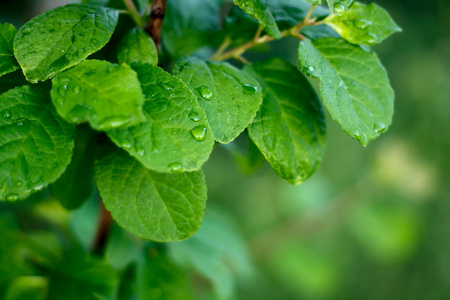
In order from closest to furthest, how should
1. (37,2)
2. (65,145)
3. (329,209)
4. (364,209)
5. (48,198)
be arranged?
1. (65,145)
2. (48,198)
3. (37,2)
4. (364,209)
5. (329,209)

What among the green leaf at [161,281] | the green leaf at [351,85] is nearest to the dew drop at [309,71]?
the green leaf at [351,85]

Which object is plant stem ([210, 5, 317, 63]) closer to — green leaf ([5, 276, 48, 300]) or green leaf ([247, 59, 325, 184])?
green leaf ([247, 59, 325, 184])

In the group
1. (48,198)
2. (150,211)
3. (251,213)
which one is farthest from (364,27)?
(251,213)

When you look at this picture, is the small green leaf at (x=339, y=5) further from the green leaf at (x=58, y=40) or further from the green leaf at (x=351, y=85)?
the green leaf at (x=58, y=40)

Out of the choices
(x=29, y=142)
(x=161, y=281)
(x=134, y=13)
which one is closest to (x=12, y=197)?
(x=29, y=142)

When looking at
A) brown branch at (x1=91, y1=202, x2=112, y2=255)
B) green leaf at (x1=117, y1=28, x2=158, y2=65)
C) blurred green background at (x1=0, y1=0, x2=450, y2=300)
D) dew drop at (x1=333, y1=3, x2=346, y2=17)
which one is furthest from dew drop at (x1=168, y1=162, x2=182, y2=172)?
blurred green background at (x1=0, y1=0, x2=450, y2=300)

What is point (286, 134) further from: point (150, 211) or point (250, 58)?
point (250, 58)
